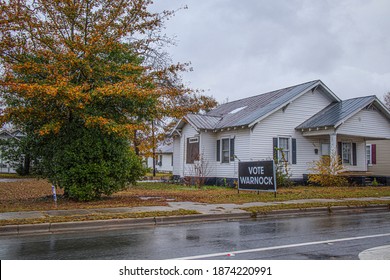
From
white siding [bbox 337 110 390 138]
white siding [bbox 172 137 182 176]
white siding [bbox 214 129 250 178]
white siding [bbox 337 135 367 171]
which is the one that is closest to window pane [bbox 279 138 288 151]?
white siding [bbox 214 129 250 178]

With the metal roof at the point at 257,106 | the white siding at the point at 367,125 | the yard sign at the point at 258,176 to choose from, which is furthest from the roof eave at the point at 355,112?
the yard sign at the point at 258,176

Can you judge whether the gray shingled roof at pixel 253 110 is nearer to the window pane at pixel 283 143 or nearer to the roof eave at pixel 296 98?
the roof eave at pixel 296 98

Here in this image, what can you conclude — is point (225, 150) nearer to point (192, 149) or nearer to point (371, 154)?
point (192, 149)

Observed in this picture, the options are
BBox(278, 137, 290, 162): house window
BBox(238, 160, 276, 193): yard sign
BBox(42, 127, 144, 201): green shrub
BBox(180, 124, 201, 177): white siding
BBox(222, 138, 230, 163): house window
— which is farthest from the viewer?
BBox(180, 124, 201, 177): white siding

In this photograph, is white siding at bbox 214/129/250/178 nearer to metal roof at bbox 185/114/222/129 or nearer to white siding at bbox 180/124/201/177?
metal roof at bbox 185/114/222/129

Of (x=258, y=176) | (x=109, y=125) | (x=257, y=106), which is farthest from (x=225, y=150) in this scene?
(x=109, y=125)

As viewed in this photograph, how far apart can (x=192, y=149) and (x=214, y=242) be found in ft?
59.5

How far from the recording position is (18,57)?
14.0 meters

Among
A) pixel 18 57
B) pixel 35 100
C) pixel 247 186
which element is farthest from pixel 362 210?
pixel 18 57

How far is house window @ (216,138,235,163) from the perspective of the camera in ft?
77.7

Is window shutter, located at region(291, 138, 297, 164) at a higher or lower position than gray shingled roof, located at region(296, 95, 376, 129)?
lower

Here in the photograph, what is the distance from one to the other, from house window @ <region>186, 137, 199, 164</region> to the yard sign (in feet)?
24.5

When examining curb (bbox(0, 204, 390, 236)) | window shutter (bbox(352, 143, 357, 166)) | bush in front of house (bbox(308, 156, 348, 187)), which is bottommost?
curb (bbox(0, 204, 390, 236))

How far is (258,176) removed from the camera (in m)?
16.5
